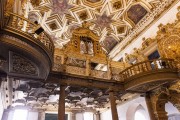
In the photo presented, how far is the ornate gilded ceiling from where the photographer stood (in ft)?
41.0

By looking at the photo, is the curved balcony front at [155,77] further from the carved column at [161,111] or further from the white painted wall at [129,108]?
the white painted wall at [129,108]

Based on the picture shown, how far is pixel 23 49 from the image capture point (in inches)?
209

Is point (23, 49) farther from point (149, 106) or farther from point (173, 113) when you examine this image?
point (173, 113)

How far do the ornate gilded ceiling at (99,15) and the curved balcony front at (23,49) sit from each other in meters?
7.12

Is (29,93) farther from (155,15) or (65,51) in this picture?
(155,15)

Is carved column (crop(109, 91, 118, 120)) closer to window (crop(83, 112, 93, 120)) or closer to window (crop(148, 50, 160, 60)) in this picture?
window (crop(148, 50, 160, 60))

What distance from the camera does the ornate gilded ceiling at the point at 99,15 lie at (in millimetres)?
12484

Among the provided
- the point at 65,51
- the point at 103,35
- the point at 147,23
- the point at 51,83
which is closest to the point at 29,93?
the point at 51,83

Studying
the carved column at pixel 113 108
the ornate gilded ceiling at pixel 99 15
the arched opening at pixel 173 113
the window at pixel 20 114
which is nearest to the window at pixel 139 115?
the arched opening at pixel 173 113

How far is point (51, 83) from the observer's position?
802 cm

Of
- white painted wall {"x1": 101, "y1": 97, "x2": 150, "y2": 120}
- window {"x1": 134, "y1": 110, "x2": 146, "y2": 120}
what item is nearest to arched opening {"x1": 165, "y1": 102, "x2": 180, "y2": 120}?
window {"x1": 134, "y1": 110, "x2": 146, "y2": 120}

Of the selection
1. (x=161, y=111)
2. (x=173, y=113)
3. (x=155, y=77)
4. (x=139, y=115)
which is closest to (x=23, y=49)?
(x=155, y=77)

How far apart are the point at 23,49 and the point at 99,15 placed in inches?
376

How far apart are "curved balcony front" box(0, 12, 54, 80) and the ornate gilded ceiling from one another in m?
7.12
